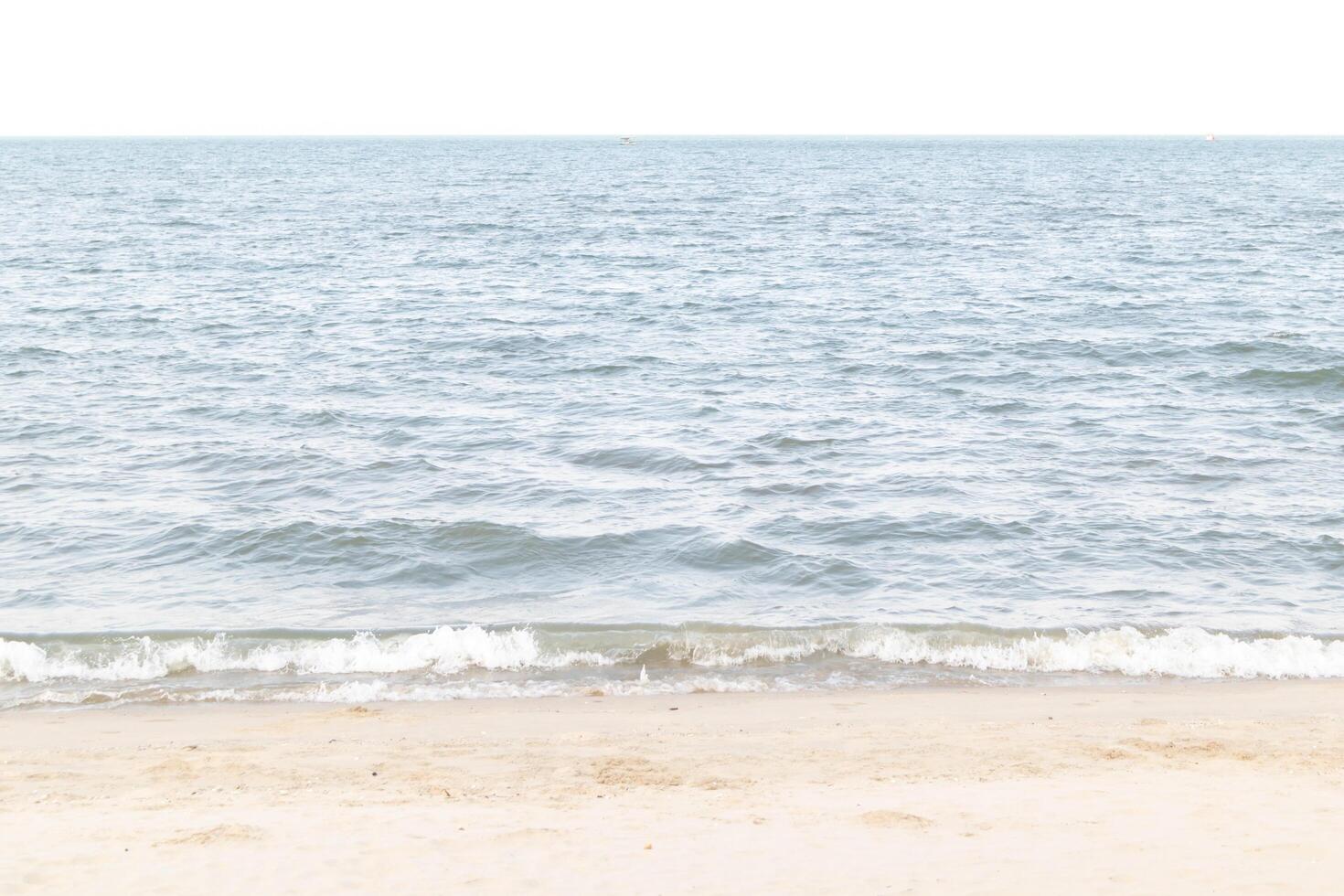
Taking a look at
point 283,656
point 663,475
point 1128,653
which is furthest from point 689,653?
point 663,475

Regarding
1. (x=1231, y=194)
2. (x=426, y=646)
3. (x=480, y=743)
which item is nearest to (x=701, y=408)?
(x=426, y=646)

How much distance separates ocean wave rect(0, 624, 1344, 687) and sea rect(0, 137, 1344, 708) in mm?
44

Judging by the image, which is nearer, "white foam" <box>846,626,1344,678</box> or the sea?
"white foam" <box>846,626,1344,678</box>

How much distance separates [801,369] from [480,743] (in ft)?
49.3

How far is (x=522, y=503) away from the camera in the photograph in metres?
15.5

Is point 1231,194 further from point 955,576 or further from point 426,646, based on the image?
point 426,646

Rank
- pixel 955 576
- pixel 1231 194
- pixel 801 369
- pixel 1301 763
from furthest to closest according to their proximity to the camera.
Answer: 1. pixel 1231 194
2. pixel 801 369
3. pixel 955 576
4. pixel 1301 763

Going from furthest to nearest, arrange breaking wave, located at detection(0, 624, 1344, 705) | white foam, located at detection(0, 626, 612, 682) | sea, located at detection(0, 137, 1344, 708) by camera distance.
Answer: sea, located at detection(0, 137, 1344, 708)
white foam, located at detection(0, 626, 612, 682)
breaking wave, located at detection(0, 624, 1344, 705)

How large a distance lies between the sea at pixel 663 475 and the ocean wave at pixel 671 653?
0.04 metres

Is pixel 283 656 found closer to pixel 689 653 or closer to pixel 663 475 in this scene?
pixel 689 653

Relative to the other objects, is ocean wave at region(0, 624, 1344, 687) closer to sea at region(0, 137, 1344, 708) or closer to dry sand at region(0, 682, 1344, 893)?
sea at region(0, 137, 1344, 708)

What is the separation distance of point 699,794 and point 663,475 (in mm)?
9121

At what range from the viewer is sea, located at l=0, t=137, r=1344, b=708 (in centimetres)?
1152

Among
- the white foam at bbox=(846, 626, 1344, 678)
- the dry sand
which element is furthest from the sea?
the dry sand
